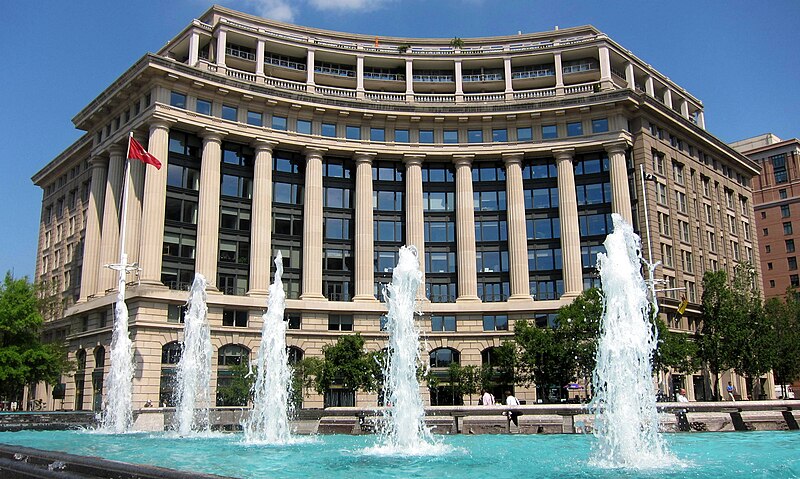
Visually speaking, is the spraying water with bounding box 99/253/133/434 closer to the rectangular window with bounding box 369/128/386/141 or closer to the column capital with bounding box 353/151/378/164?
the column capital with bounding box 353/151/378/164

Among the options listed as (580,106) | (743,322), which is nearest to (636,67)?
(580,106)

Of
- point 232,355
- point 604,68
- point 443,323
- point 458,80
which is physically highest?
point 604,68

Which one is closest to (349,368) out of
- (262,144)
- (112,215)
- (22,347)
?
(262,144)

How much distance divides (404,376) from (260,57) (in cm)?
4650

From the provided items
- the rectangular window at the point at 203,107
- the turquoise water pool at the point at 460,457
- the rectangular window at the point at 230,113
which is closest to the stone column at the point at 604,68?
the rectangular window at the point at 230,113

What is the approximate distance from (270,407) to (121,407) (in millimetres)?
12269

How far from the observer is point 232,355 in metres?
53.9

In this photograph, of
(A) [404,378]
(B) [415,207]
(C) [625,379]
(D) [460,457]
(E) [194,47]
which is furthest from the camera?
(B) [415,207]

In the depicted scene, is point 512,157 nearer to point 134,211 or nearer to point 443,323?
point 443,323

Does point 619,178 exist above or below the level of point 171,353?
above

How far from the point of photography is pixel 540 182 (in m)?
63.8

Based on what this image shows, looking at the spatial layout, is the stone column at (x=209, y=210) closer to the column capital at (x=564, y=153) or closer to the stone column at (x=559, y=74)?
the column capital at (x=564, y=153)

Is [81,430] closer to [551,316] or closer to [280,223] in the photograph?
[280,223]

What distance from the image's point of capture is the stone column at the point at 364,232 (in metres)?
59.0
